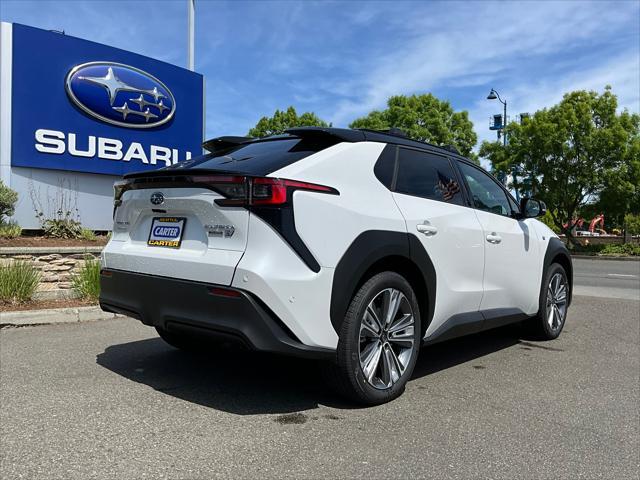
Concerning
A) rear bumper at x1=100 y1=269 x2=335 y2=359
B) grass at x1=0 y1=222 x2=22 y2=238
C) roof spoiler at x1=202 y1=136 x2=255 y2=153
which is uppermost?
roof spoiler at x1=202 y1=136 x2=255 y2=153

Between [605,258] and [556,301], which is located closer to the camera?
[556,301]

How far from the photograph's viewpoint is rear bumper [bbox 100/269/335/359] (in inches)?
118

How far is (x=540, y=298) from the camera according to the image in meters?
5.55

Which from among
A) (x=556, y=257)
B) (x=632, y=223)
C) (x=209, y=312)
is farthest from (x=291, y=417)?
(x=632, y=223)

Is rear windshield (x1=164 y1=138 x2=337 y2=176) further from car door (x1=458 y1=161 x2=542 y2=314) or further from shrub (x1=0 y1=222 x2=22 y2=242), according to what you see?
shrub (x1=0 y1=222 x2=22 y2=242)

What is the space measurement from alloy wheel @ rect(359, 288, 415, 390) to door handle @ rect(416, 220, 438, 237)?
486 millimetres

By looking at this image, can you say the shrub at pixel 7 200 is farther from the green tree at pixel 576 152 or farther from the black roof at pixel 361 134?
the green tree at pixel 576 152

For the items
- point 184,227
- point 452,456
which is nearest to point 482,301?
point 452,456

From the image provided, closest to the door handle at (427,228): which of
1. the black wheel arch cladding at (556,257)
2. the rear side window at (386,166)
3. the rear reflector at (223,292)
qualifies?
the rear side window at (386,166)

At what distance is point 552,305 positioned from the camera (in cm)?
584

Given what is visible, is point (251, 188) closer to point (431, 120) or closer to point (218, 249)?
point (218, 249)

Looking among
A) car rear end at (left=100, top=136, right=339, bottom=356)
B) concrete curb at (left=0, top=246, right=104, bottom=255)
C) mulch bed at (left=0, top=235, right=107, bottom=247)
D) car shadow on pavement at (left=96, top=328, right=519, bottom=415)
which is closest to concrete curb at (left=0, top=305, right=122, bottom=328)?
car shadow on pavement at (left=96, top=328, right=519, bottom=415)

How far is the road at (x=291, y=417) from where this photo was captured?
2.69m

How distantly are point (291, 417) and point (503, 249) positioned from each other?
8.50ft
